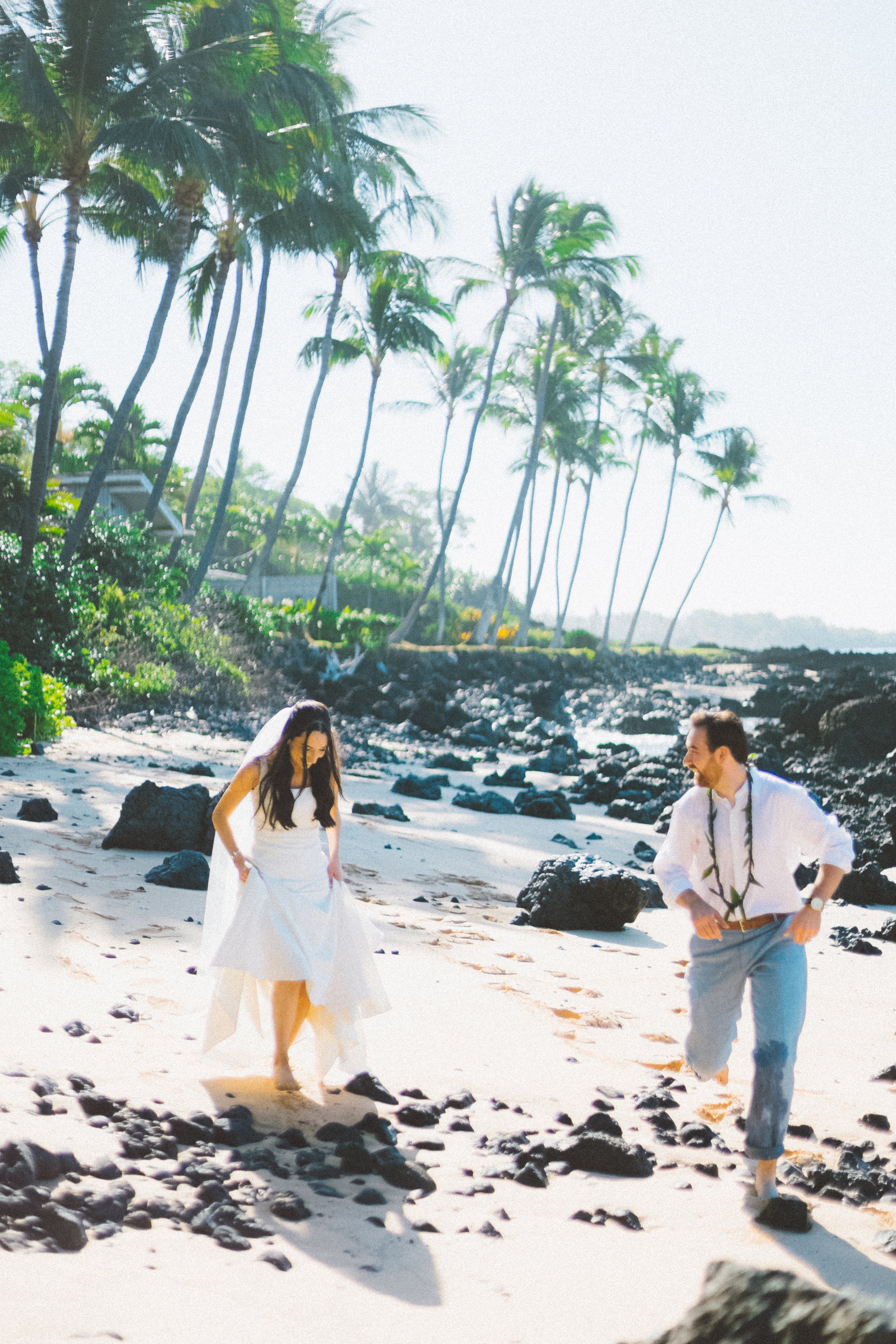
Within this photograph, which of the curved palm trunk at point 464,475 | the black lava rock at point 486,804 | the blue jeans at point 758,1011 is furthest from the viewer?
the curved palm trunk at point 464,475

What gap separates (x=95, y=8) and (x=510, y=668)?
22.0 m

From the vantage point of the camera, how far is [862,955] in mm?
6965

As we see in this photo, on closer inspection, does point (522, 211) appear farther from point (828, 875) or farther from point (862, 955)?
point (828, 875)

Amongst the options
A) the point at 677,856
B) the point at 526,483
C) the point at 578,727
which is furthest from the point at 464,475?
the point at 677,856

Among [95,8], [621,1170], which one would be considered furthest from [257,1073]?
[95,8]

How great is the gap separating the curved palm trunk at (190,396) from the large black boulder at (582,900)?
18.1m

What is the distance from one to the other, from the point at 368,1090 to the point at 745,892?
1.52 m

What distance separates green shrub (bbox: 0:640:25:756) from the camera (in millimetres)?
10625

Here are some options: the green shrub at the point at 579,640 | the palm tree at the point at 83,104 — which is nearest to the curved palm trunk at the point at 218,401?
the palm tree at the point at 83,104

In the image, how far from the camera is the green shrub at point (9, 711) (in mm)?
10625

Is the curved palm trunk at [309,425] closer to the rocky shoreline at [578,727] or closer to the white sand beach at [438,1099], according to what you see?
the rocky shoreline at [578,727]

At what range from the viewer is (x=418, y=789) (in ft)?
42.1

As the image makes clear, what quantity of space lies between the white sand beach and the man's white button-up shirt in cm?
91

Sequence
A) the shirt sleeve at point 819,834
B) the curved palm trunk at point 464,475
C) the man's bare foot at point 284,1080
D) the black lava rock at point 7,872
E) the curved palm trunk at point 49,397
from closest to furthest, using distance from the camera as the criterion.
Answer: the shirt sleeve at point 819,834
the man's bare foot at point 284,1080
the black lava rock at point 7,872
the curved palm trunk at point 49,397
the curved palm trunk at point 464,475
